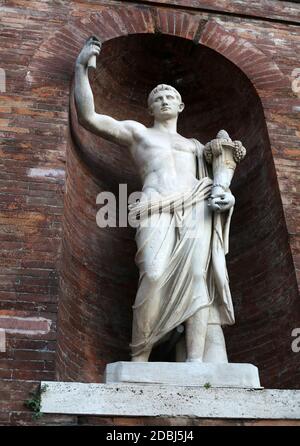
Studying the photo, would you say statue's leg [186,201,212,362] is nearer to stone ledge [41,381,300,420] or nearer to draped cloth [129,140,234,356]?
draped cloth [129,140,234,356]

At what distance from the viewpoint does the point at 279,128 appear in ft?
25.3

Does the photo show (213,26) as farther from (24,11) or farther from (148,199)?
(148,199)

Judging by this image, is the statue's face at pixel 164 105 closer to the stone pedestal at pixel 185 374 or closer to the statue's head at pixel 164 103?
the statue's head at pixel 164 103

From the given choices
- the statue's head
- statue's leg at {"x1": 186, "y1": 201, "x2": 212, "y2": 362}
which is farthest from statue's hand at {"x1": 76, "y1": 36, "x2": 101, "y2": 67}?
statue's leg at {"x1": 186, "y1": 201, "x2": 212, "y2": 362}

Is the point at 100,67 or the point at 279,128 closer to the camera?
the point at 279,128

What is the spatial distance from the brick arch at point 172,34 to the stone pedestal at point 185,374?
11.7 ft

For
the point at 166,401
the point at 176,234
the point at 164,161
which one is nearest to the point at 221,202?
the point at 176,234

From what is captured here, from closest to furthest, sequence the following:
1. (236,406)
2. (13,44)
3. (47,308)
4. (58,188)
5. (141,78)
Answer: (236,406) → (47,308) → (58,188) → (13,44) → (141,78)

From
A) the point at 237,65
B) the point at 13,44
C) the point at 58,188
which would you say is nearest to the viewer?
the point at 58,188

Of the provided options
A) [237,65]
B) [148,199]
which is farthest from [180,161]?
[237,65]

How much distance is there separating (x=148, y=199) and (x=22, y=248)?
3.71 feet

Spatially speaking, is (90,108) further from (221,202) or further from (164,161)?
(221,202)

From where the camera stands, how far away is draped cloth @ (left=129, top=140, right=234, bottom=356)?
5785 mm

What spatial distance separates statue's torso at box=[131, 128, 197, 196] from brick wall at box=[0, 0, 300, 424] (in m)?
0.74
